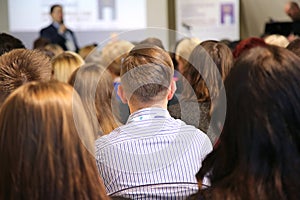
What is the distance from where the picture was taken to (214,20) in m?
8.66

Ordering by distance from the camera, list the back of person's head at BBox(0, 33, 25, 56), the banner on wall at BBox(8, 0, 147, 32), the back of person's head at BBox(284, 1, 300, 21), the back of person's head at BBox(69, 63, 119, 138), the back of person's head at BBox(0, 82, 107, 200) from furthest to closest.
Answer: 1. the banner on wall at BBox(8, 0, 147, 32)
2. the back of person's head at BBox(284, 1, 300, 21)
3. the back of person's head at BBox(0, 33, 25, 56)
4. the back of person's head at BBox(69, 63, 119, 138)
5. the back of person's head at BBox(0, 82, 107, 200)

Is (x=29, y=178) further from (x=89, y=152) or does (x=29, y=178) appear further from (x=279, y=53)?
(x=279, y=53)

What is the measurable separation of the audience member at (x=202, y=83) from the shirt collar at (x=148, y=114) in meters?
0.41

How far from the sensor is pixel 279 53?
55.9 inches

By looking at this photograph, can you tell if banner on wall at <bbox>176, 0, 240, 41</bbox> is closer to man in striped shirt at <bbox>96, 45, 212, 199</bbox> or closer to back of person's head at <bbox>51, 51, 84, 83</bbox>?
back of person's head at <bbox>51, 51, 84, 83</bbox>

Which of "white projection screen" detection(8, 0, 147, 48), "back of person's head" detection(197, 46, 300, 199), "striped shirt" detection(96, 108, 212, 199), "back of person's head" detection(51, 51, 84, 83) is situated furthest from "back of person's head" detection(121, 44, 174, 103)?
"white projection screen" detection(8, 0, 147, 48)

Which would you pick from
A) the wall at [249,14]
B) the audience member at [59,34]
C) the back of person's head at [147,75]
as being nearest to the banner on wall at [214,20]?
the wall at [249,14]

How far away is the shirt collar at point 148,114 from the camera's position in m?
2.07

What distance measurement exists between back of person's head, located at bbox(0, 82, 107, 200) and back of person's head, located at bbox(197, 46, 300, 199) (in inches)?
14.3

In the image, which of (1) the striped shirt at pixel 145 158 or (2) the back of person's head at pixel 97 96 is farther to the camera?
(2) the back of person's head at pixel 97 96

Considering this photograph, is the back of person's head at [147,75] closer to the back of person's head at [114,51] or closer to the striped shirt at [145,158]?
the striped shirt at [145,158]

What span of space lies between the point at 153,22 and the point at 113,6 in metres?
0.83

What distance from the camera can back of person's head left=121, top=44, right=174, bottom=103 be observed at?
6.97 ft

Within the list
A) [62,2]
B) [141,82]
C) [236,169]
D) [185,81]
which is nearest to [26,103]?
[236,169]
